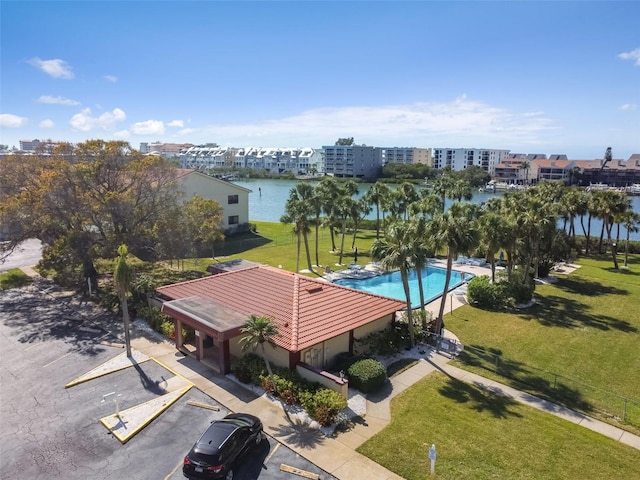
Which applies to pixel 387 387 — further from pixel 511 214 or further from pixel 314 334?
pixel 511 214

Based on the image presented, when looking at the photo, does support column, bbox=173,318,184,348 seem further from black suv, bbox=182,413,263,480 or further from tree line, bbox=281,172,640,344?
tree line, bbox=281,172,640,344

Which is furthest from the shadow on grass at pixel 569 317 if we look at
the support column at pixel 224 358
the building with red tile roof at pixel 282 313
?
the support column at pixel 224 358

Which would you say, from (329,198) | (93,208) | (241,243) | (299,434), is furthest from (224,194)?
(299,434)

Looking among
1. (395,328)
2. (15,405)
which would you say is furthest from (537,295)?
(15,405)

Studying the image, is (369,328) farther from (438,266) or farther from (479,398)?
(438,266)

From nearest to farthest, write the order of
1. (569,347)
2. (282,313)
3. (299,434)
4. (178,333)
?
(299,434)
(282,313)
(178,333)
(569,347)
